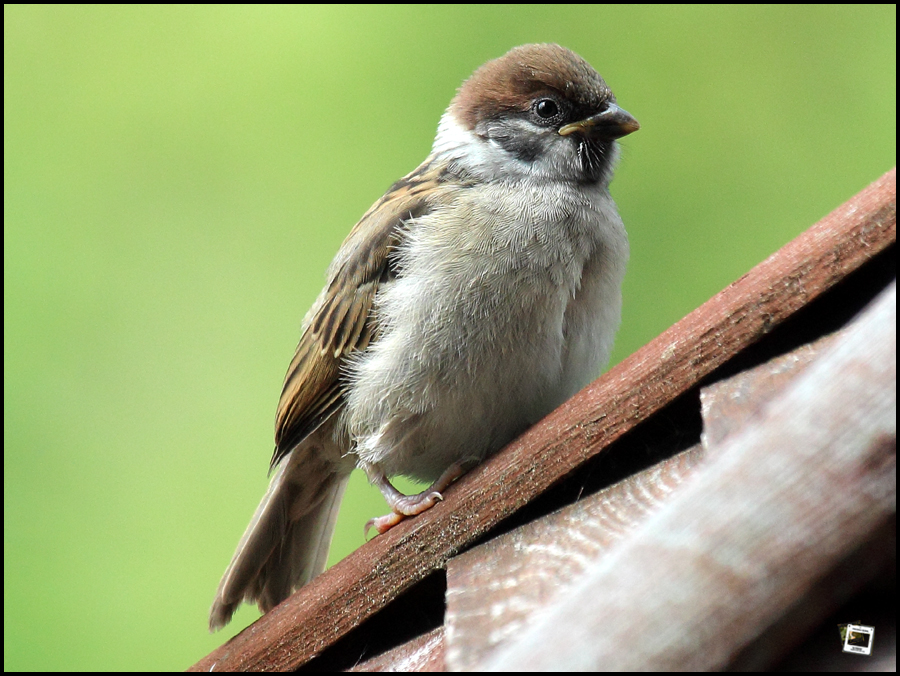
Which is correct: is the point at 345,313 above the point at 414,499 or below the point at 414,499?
above

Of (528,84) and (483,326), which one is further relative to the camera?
(528,84)

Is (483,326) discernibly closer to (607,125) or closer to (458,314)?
(458,314)

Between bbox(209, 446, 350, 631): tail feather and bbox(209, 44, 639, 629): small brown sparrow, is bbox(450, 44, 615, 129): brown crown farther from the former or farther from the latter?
bbox(209, 446, 350, 631): tail feather

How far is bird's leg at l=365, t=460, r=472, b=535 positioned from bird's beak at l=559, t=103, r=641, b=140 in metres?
0.82

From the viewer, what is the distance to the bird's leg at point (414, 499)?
62.6 inches

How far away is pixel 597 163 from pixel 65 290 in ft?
6.45

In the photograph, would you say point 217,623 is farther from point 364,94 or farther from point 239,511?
point 364,94

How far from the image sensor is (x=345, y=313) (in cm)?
205

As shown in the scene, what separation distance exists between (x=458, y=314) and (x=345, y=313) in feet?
1.06

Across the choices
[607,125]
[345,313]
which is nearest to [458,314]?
[345,313]

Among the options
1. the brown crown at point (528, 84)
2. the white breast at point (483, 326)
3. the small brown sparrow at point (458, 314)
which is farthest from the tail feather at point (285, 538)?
the brown crown at point (528, 84)

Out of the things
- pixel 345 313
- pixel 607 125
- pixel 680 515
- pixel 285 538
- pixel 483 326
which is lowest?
pixel 680 515

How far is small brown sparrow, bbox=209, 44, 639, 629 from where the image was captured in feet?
6.01

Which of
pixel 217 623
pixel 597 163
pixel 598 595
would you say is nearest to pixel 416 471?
pixel 217 623
